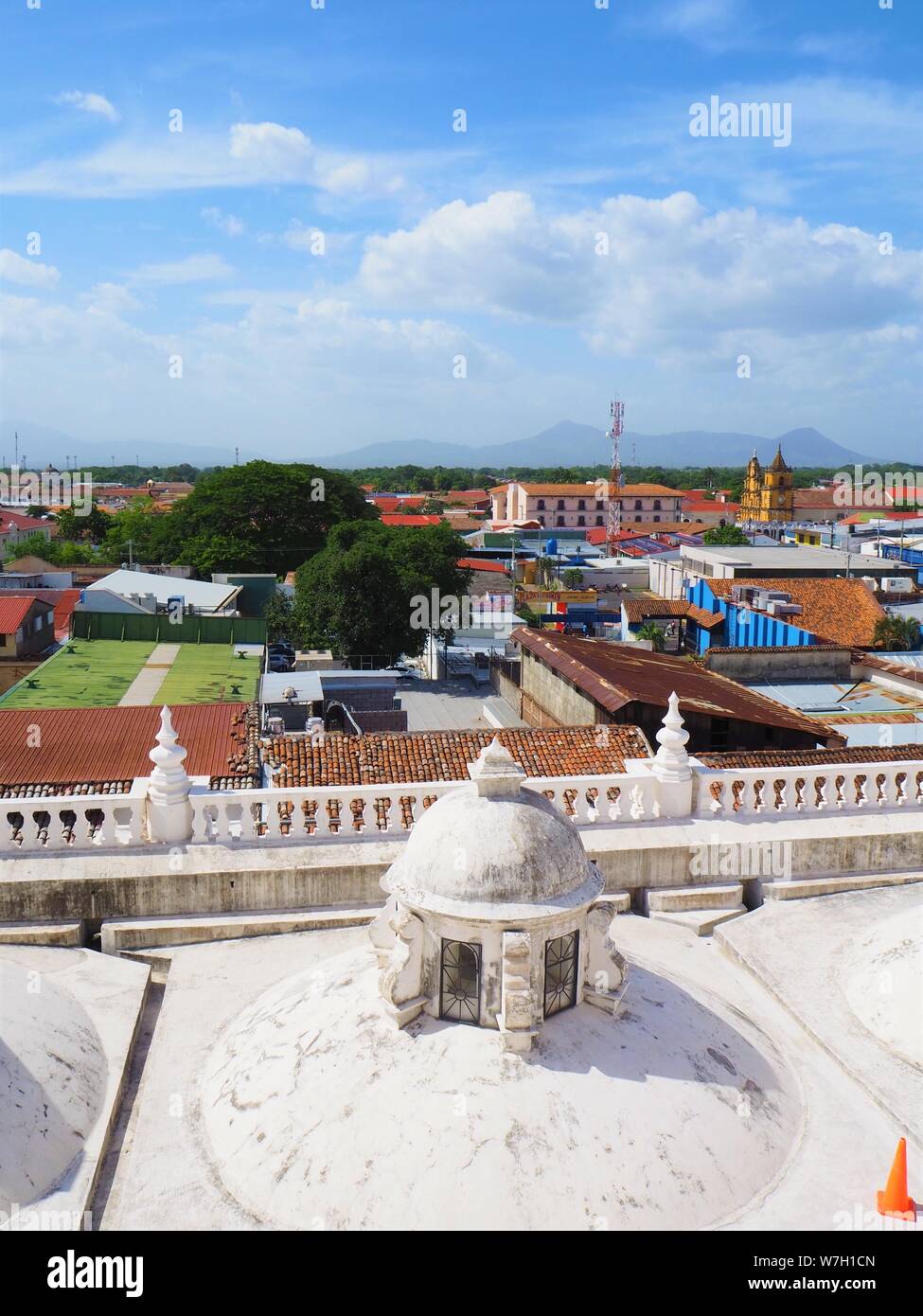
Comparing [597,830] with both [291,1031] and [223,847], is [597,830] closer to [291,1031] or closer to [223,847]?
[223,847]

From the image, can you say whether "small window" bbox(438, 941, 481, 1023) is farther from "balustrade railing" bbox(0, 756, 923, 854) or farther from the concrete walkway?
the concrete walkway

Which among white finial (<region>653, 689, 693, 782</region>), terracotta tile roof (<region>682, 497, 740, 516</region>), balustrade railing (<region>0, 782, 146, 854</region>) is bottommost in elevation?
balustrade railing (<region>0, 782, 146, 854</region>)

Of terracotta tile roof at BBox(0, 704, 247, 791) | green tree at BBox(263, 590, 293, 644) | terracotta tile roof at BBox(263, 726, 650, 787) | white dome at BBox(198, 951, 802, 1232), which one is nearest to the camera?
white dome at BBox(198, 951, 802, 1232)

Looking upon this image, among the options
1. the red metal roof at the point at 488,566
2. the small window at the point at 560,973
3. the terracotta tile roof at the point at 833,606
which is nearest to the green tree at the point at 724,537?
the red metal roof at the point at 488,566

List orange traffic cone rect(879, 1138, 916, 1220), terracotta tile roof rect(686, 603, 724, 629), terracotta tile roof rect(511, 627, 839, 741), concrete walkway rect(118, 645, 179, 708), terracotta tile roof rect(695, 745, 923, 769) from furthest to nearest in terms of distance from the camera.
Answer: terracotta tile roof rect(686, 603, 724, 629)
concrete walkway rect(118, 645, 179, 708)
terracotta tile roof rect(511, 627, 839, 741)
terracotta tile roof rect(695, 745, 923, 769)
orange traffic cone rect(879, 1138, 916, 1220)

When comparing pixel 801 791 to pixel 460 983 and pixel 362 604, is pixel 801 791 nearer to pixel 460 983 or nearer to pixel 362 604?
pixel 460 983

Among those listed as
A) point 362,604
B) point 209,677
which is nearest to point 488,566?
point 362,604

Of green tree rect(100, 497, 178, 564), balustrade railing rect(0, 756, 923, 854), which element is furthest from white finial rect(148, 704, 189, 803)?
green tree rect(100, 497, 178, 564)
